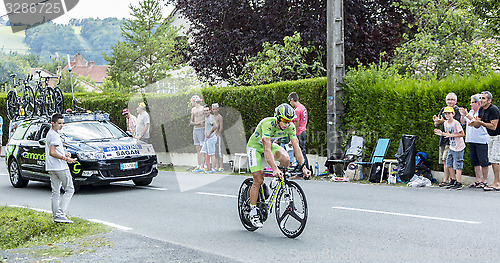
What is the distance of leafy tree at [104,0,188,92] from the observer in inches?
2955

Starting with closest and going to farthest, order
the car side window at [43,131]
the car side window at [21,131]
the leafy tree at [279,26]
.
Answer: the car side window at [43,131] < the car side window at [21,131] < the leafy tree at [279,26]

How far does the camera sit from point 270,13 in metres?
24.3

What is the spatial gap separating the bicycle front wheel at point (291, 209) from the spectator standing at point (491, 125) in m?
5.67

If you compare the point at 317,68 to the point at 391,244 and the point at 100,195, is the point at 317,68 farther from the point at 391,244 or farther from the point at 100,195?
the point at 391,244

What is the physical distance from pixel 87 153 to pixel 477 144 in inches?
320

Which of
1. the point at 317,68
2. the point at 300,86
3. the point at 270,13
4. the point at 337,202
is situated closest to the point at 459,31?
the point at 317,68

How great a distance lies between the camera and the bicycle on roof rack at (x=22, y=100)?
20609mm

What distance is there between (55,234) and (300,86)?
32.9 feet

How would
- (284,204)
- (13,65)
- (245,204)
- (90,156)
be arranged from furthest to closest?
(13,65)
(90,156)
(245,204)
(284,204)

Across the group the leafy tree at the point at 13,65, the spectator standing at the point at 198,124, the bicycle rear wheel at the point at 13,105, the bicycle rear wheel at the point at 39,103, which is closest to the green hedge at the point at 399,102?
the spectator standing at the point at 198,124

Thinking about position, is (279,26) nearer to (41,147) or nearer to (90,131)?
(90,131)

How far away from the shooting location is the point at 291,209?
25.5 feet

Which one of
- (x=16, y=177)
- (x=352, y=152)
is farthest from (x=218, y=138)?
(x=16, y=177)

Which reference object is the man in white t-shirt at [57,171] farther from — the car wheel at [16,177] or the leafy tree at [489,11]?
the leafy tree at [489,11]
